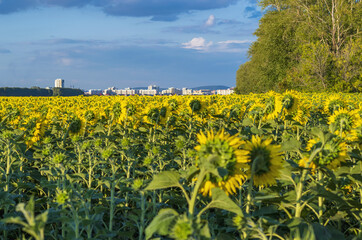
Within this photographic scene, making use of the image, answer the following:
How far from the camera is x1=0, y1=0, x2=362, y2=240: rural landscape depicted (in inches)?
56.1

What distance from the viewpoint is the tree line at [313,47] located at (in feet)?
106

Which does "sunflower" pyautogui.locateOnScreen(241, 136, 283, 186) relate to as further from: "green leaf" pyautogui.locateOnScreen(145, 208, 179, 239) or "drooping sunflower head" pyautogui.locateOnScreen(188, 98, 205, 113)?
"drooping sunflower head" pyautogui.locateOnScreen(188, 98, 205, 113)

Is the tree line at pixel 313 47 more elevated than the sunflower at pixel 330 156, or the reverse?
the tree line at pixel 313 47

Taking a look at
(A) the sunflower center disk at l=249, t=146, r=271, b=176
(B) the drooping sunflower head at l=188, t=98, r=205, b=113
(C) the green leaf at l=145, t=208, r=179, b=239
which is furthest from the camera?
(B) the drooping sunflower head at l=188, t=98, r=205, b=113

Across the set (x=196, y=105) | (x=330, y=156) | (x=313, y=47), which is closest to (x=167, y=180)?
(x=330, y=156)

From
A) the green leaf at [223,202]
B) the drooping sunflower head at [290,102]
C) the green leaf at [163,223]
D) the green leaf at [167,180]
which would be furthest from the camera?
the drooping sunflower head at [290,102]

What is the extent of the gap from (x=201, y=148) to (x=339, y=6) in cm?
3893

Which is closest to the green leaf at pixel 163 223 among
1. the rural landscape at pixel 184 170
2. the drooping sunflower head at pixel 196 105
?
the rural landscape at pixel 184 170

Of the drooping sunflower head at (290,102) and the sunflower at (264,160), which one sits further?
the drooping sunflower head at (290,102)

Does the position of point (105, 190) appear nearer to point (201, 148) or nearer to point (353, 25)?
point (201, 148)

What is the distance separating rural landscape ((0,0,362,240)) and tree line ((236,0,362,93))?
26675mm

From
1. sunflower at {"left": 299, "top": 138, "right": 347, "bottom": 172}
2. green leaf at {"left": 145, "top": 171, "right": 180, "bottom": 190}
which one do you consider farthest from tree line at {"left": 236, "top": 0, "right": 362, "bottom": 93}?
green leaf at {"left": 145, "top": 171, "right": 180, "bottom": 190}

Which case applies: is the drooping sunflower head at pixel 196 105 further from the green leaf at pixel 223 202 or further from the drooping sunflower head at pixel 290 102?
the green leaf at pixel 223 202

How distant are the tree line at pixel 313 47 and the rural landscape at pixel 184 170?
26.7m
